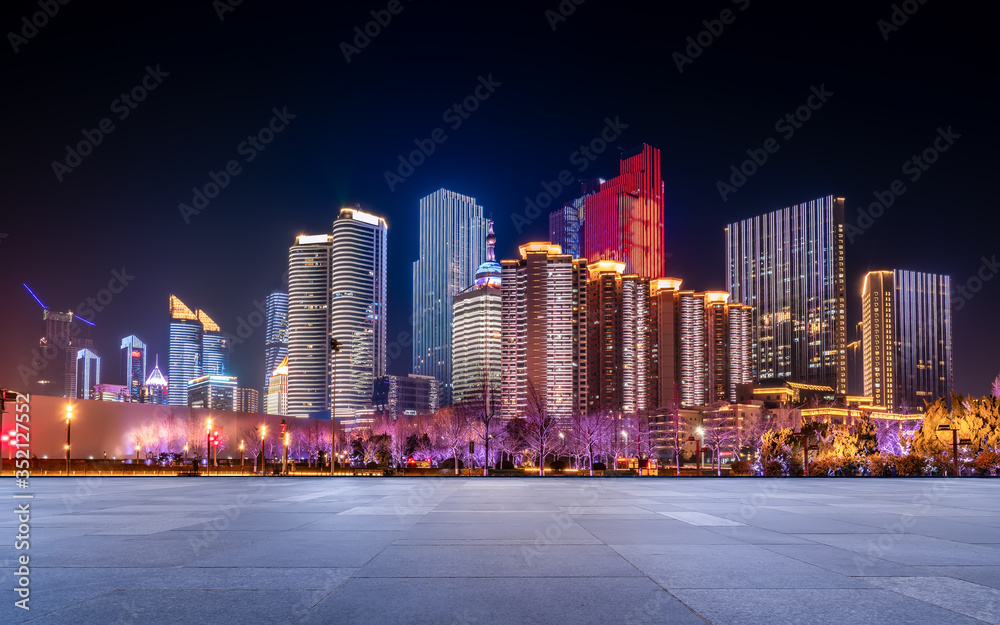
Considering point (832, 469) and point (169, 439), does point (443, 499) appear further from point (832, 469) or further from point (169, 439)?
point (169, 439)

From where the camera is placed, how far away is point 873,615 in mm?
7074

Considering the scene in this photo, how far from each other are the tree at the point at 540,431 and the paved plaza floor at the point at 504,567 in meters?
42.6

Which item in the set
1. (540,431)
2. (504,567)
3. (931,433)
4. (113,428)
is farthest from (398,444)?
(504,567)

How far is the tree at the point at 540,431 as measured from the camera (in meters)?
64.9

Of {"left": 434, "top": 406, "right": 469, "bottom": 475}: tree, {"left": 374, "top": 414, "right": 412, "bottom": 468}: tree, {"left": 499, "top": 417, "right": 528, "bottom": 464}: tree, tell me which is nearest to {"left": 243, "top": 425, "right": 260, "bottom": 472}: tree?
{"left": 374, "top": 414, "right": 412, "bottom": 468}: tree

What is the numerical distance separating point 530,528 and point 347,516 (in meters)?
4.98

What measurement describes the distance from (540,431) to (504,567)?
58.7 metres

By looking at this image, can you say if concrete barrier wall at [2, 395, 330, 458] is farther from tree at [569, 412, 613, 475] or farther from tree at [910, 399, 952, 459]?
tree at [910, 399, 952, 459]

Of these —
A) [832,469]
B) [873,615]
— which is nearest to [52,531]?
[873,615]

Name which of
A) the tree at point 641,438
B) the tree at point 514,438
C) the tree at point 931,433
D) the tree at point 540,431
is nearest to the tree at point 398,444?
the tree at point 514,438

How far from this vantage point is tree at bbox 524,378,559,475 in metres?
64.9

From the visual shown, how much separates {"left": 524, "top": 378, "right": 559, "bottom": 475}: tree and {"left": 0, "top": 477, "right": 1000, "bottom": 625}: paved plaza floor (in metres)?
42.6

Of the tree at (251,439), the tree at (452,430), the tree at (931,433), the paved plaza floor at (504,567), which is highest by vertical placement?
the paved plaza floor at (504,567)

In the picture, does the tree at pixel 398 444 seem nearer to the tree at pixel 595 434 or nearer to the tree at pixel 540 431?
the tree at pixel 540 431
